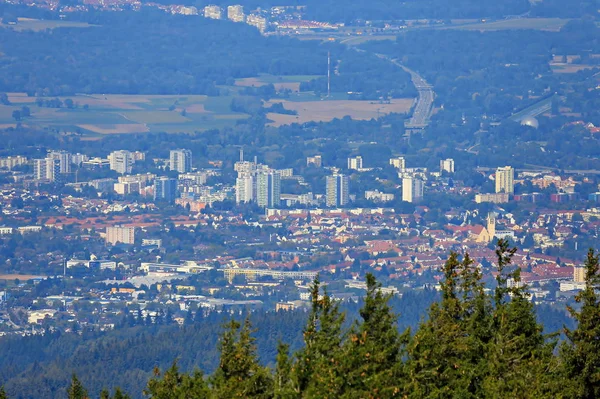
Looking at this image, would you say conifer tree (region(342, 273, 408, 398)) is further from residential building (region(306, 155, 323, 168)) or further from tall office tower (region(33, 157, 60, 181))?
residential building (region(306, 155, 323, 168))

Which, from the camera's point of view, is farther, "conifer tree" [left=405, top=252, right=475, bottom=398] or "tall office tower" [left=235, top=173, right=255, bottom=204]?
"tall office tower" [left=235, top=173, right=255, bottom=204]

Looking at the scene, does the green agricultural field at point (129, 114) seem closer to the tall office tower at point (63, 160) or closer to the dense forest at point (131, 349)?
the tall office tower at point (63, 160)

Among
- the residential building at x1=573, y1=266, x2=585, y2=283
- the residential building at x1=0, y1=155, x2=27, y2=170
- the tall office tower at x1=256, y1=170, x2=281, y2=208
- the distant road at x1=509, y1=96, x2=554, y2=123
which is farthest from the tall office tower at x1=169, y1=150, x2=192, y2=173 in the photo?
the residential building at x1=573, y1=266, x2=585, y2=283

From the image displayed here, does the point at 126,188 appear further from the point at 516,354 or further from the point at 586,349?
the point at 516,354

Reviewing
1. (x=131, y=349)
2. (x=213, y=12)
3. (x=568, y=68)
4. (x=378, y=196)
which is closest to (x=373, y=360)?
(x=131, y=349)

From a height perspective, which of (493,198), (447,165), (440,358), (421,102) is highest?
(421,102)

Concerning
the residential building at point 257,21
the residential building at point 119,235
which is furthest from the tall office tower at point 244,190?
the residential building at point 257,21
